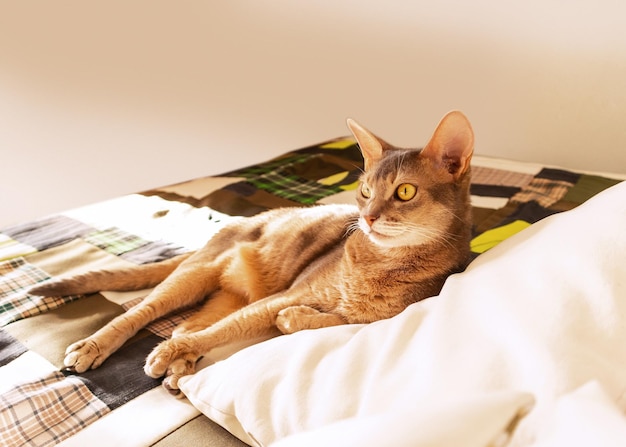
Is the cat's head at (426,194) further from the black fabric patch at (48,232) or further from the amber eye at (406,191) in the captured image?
the black fabric patch at (48,232)

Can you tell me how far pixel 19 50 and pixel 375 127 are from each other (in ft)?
6.11

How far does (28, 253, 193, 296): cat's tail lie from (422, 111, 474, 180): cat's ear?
78cm

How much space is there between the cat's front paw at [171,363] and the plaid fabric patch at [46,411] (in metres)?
0.12

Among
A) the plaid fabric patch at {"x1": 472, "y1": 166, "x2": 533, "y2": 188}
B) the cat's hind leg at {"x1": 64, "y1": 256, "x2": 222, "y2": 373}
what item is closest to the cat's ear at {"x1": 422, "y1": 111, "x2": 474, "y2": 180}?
the cat's hind leg at {"x1": 64, "y1": 256, "x2": 222, "y2": 373}

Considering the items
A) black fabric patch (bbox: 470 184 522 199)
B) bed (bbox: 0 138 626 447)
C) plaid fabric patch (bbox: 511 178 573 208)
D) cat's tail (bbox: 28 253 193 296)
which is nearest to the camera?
bed (bbox: 0 138 626 447)

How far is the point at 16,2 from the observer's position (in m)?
2.75

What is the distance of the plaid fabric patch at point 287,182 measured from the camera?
6.69 feet

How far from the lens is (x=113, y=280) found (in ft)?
4.74

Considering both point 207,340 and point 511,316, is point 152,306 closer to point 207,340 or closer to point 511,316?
point 207,340

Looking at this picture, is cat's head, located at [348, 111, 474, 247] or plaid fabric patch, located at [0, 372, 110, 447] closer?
plaid fabric patch, located at [0, 372, 110, 447]

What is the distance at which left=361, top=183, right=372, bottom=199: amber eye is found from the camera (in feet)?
4.10

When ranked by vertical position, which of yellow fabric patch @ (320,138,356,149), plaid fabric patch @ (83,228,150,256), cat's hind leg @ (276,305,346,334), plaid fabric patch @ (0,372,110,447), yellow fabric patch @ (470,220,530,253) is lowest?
plaid fabric patch @ (0,372,110,447)

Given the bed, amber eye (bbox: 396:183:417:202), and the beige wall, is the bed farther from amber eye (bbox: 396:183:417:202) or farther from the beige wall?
the beige wall

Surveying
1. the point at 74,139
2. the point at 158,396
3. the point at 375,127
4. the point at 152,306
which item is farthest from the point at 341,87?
the point at 158,396
